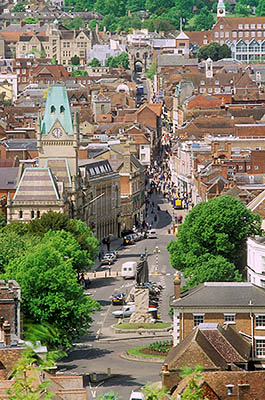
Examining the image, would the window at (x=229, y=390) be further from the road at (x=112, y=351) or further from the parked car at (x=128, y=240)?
the parked car at (x=128, y=240)

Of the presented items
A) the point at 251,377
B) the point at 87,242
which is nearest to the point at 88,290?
the point at 87,242

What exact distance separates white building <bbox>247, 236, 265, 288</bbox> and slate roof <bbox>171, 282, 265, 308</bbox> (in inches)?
473

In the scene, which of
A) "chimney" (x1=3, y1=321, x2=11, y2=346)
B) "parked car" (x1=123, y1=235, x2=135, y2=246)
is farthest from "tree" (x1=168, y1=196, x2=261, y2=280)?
"parked car" (x1=123, y1=235, x2=135, y2=246)

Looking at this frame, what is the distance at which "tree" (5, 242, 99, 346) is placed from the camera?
8056 cm

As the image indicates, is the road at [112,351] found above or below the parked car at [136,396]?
below

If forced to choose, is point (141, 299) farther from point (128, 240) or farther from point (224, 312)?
point (128, 240)

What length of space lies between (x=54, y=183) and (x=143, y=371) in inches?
2043

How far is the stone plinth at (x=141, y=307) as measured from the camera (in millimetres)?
95000

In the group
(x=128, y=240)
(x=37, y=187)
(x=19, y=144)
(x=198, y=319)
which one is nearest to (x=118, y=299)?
(x=198, y=319)

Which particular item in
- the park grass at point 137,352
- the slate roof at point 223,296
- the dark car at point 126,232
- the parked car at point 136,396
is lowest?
the dark car at point 126,232

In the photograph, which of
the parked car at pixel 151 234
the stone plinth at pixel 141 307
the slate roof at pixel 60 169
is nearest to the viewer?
the stone plinth at pixel 141 307

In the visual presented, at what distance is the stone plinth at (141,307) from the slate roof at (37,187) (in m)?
34.0

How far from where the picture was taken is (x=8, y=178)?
139m

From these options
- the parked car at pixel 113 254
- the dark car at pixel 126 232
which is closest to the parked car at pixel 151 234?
the dark car at pixel 126 232
